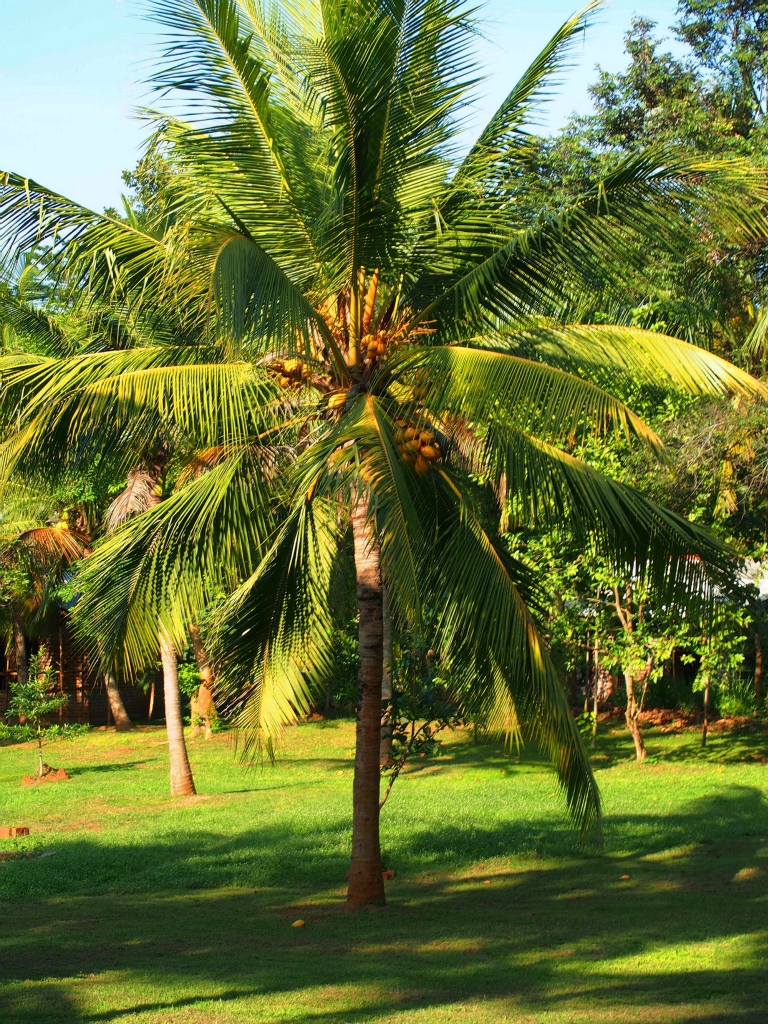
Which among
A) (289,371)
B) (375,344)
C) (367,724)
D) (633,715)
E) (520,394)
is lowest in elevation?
(633,715)

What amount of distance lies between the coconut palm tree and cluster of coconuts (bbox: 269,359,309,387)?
0.08 feet

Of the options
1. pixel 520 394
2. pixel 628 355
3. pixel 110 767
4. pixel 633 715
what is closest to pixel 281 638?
pixel 520 394

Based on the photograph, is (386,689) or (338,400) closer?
(338,400)

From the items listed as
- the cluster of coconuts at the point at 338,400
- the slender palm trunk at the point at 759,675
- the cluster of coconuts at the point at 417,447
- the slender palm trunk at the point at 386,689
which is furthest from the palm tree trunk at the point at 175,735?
Answer: the slender palm trunk at the point at 759,675

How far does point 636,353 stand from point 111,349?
14.5ft

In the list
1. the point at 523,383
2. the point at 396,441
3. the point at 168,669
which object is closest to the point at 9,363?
the point at 396,441

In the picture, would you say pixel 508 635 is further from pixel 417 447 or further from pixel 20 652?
pixel 20 652

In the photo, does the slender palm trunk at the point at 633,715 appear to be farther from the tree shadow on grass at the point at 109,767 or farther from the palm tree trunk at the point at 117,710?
the palm tree trunk at the point at 117,710

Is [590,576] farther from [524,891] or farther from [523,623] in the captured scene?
[523,623]

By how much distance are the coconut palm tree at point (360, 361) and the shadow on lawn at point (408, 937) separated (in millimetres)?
965

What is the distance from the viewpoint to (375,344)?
288 inches

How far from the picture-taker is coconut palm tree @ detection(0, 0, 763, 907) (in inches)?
250

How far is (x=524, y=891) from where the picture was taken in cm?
935

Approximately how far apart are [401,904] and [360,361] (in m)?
4.54
